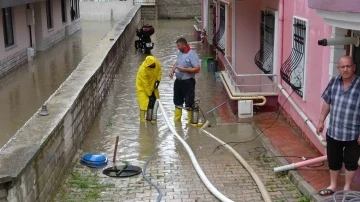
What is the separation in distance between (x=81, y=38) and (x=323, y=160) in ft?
61.8

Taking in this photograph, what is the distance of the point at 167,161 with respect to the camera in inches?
287

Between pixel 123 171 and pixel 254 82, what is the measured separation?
17.8 feet

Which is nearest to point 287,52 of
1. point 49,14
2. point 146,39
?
point 146,39

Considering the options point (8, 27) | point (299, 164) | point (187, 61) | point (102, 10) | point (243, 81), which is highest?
point (102, 10)

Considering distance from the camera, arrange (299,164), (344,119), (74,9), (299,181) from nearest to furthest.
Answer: (344,119) < (299,181) < (299,164) < (74,9)

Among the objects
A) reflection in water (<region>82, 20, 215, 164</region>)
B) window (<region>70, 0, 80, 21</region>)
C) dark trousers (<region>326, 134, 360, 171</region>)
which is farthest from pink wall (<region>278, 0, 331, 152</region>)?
window (<region>70, 0, 80, 21</region>)

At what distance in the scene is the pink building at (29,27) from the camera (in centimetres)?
1499

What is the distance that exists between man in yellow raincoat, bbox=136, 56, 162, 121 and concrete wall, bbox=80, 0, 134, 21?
2564 cm

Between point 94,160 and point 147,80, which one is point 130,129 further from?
point 94,160

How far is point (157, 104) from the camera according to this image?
9.50 metres

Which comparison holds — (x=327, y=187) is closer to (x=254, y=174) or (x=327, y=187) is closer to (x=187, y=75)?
(x=254, y=174)

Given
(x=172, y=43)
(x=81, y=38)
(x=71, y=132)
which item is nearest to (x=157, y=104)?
(x=71, y=132)

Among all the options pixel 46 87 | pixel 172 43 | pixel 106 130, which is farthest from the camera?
pixel 172 43

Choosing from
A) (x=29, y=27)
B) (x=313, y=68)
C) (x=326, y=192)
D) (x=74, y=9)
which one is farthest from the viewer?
(x=74, y=9)
